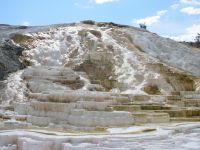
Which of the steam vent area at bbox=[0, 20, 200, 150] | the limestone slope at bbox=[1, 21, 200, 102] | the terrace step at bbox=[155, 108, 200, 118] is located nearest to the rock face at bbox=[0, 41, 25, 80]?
the steam vent area at bbox=[0, 20, 200, 150]

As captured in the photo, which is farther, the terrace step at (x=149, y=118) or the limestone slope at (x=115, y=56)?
the limestone slope at (x=115, y=56)

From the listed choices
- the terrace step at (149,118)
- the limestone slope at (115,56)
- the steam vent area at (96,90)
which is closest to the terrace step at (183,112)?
the steam vent area at (96,90)

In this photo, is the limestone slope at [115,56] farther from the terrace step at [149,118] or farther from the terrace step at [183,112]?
the terrace step at [149,118]

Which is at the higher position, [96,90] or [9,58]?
[9,58]

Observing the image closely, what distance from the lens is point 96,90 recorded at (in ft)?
90.0

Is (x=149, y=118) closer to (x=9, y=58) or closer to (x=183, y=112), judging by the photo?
(x=183, y=112)

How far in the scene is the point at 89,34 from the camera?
3872 centimetres

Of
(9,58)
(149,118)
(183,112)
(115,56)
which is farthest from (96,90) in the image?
(149,118)

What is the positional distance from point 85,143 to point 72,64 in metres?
24.3

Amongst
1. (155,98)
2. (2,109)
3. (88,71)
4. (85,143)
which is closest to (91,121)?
(85,143)

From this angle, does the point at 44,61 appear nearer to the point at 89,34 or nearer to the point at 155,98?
the point at 89,34

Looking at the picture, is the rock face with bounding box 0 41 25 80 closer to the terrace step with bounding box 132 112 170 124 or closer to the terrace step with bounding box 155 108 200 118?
the terrace step with bounding box 155 108 200 118

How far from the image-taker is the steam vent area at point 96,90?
419 inches

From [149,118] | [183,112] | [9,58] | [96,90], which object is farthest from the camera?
[9,58]
